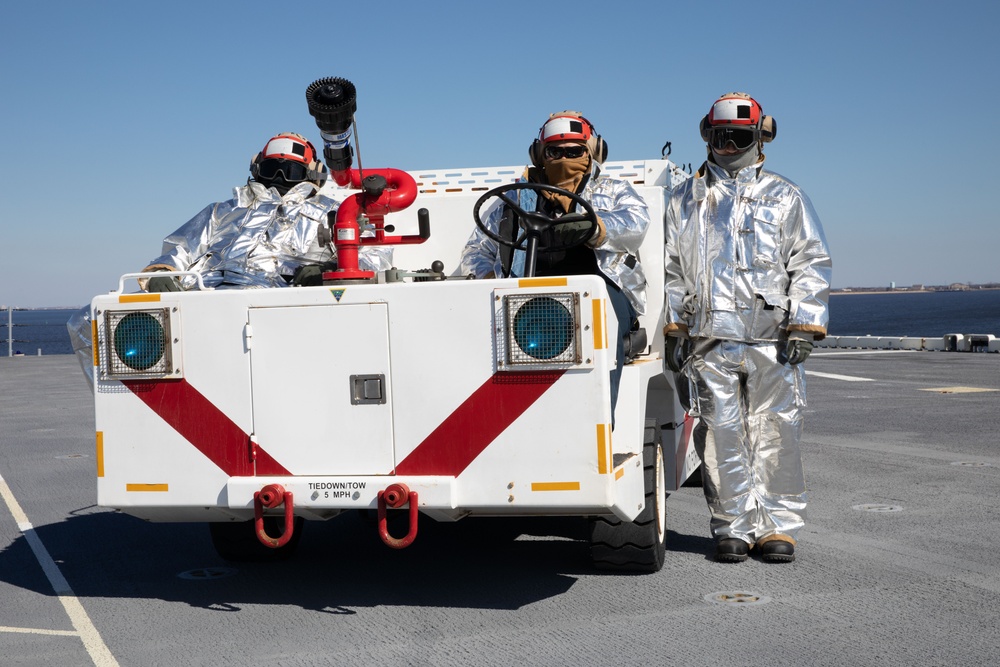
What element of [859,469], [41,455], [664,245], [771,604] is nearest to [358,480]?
[771,604]

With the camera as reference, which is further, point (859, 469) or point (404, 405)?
point (859, 469)

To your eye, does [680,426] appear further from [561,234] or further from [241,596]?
[241,596]

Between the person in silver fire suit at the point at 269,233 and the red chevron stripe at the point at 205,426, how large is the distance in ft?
3.90

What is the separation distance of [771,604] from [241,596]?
239 centimetres

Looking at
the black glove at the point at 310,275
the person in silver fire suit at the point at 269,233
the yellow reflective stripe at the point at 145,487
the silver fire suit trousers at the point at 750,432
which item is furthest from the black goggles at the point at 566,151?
the yellow reflective stripe at the point at 145,487

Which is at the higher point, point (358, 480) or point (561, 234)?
point (561, 234)

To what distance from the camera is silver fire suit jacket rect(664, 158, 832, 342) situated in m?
5.57

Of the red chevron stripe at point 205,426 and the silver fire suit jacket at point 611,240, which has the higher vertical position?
the silver fire suit jacket at point 611,240

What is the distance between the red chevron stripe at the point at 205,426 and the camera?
4.54 m

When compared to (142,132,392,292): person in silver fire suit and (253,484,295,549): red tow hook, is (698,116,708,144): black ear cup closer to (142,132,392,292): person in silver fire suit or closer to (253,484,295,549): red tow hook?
(142,132,392,292): person in silver fire suit

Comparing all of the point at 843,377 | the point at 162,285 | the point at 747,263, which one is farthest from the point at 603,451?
the point at 843,377

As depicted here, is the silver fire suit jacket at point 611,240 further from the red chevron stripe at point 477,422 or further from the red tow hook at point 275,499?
the red tow hook at point 275,499

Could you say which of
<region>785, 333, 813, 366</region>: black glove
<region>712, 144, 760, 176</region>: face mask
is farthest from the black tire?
<region>712, 144, 760, 176</region>: face mask

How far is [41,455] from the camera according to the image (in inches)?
408
